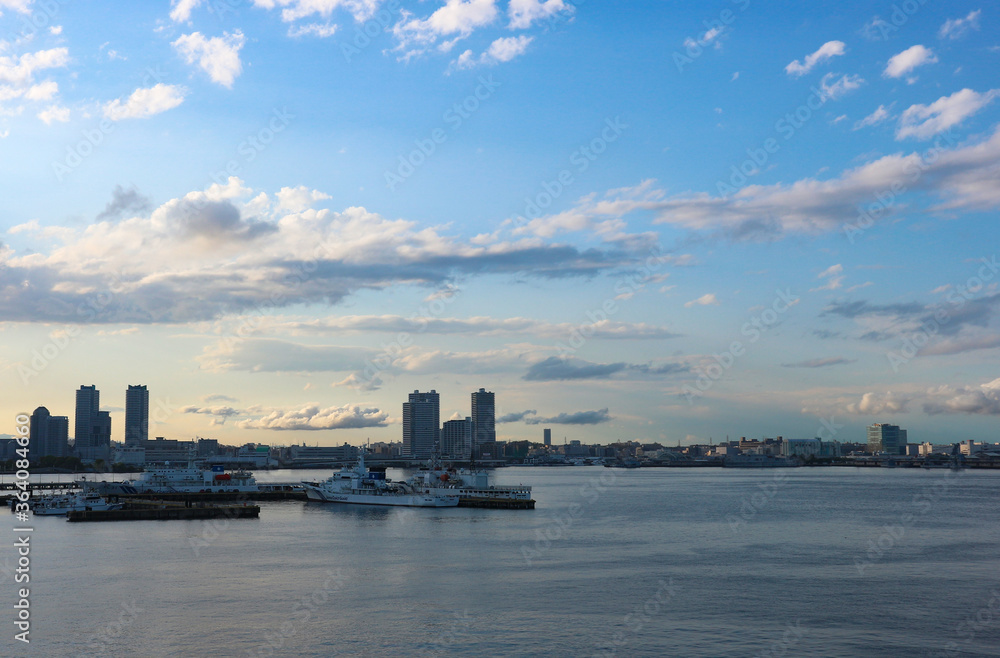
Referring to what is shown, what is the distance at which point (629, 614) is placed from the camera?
111ft

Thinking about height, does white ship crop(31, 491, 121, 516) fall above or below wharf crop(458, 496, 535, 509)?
above

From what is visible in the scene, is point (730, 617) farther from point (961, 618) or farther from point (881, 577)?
point (881, 577)

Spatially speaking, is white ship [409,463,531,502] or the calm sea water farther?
white ship [409,463,531,502]

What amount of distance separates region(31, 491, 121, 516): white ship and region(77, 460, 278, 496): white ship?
1959 centimetres

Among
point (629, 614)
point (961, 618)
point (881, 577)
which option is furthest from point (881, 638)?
point (881, 577)

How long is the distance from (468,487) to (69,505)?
4417 centimetres

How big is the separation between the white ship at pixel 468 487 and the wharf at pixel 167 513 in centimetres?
2507

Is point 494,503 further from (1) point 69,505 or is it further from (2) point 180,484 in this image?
(2) point 180,484

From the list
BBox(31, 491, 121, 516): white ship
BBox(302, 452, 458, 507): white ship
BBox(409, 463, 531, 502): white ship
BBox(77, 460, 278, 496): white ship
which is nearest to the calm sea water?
BBox(31, 491, 121, 516): white ship

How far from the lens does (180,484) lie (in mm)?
111312

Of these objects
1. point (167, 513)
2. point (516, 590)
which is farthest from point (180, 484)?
point (516, 590)

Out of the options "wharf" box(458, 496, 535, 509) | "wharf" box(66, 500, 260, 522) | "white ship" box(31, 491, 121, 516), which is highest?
"white ship" box(31, 491, 121, 516)

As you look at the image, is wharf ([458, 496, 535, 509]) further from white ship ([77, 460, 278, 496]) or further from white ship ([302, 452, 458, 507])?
white ship ([77, 460, 278, 496])

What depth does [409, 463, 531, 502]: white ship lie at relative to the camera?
96688 millimetres
